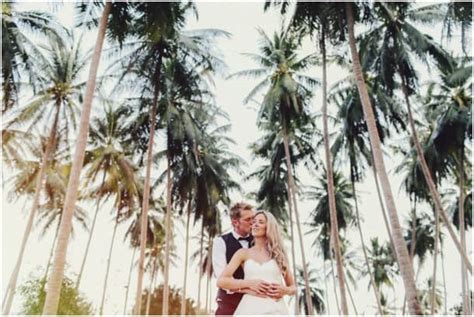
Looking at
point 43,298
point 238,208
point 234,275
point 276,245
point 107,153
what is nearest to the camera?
point 276,245

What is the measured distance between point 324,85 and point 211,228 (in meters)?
15.6

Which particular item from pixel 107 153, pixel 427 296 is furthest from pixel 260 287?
pixel 427 296

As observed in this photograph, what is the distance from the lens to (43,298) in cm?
2116

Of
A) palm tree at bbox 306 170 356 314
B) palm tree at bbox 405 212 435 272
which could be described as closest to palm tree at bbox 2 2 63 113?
palm tree at bbox 306 170 356 314

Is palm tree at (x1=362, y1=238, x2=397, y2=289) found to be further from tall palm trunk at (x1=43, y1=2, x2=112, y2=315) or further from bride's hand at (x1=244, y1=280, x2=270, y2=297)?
bride's hand at (x1=244, y1=280, x2=270, y2=297)

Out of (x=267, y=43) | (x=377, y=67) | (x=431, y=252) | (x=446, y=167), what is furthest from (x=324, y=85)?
(x=431, y=252)

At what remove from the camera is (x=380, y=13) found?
16578mm

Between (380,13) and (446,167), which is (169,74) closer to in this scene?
(380,13)

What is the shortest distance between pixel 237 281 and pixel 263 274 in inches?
7.6

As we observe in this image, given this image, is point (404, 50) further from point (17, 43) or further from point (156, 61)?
point (17, 43)

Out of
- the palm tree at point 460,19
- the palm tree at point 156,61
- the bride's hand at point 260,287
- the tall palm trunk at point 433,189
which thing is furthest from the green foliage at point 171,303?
the bride's hand at point 260,287

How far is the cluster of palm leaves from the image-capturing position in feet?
48.7

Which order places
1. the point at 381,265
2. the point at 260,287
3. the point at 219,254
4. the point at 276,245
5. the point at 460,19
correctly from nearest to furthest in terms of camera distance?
1. the point at 260,287
2. the point at 276,245
3. the point at 219,254
4. the point at 460,19
5. the point at 381,265

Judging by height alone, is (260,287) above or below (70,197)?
below
